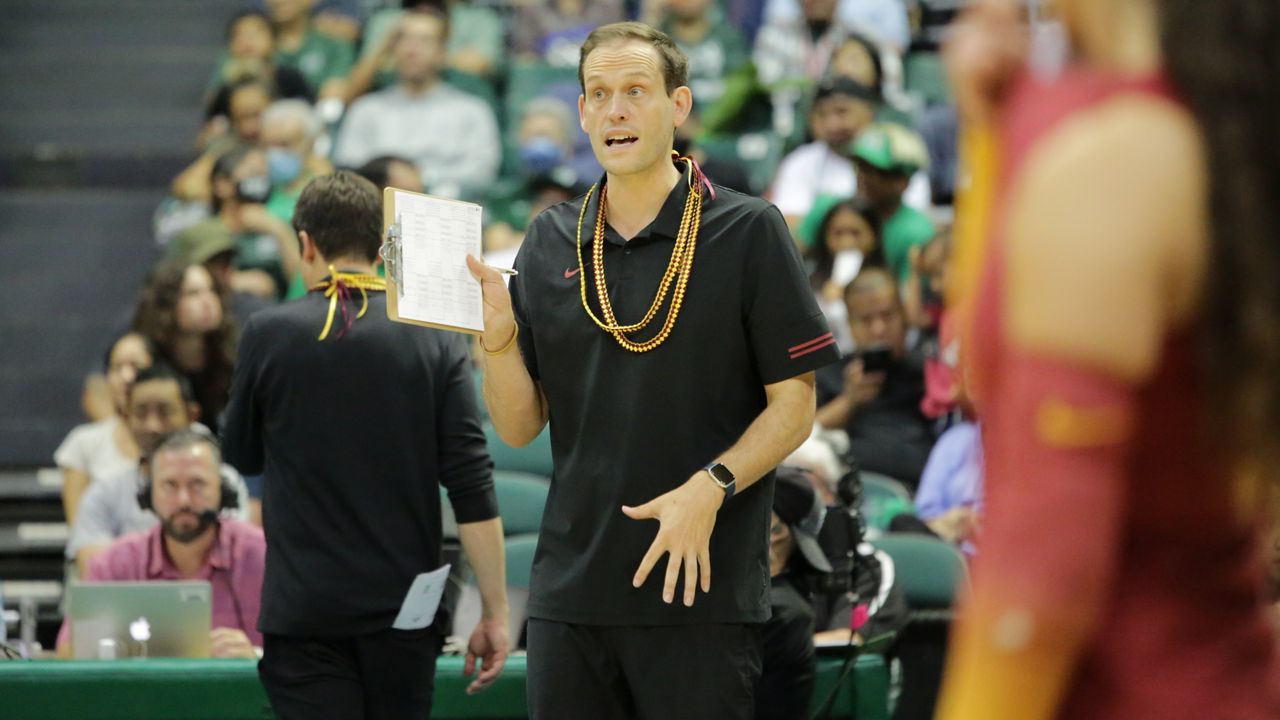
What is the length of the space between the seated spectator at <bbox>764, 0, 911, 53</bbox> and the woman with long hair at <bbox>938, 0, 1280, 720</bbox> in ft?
28.9

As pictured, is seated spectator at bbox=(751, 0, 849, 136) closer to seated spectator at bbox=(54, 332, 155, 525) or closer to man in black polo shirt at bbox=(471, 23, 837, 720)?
seated spectator at bbox=(54, 332, 155, 525)

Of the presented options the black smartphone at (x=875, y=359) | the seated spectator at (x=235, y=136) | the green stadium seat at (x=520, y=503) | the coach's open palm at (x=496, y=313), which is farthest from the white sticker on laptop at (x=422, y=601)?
the seated spectator at (x=235, y=136)

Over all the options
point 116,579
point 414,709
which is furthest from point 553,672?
point 116,579

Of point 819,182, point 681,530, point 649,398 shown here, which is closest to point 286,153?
point 819,182

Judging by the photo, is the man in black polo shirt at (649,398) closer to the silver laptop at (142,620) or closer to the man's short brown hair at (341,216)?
the man's short brown hair at (341,216)

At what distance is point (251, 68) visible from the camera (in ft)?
32.1

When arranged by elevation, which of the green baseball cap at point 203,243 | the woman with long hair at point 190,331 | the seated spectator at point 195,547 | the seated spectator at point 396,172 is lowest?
the seated spectator at point 195,547

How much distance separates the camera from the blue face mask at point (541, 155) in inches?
345

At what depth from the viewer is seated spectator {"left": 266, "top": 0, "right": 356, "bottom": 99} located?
34.8ft

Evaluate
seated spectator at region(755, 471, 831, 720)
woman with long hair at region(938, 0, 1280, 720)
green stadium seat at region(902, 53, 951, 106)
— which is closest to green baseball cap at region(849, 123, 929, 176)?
green stadium seat at region(902, 53, 951, 106)

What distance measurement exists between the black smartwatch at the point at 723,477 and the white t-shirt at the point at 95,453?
172 inches

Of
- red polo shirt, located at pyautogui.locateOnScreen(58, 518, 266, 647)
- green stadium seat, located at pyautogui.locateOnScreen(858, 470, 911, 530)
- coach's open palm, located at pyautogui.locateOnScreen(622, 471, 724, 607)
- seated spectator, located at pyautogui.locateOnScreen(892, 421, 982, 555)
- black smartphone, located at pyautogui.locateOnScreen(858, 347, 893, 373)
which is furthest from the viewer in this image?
black smartphone, located at pyautogui.locateOnScreen(858, 347, 893, 373)

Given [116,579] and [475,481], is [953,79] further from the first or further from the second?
[116,579]

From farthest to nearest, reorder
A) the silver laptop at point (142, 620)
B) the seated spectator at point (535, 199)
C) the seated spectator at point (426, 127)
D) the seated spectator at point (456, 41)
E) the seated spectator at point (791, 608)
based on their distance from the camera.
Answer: the seated spectator at point (456, 41)
the seated spectator at point (426, 127)
the seated spectator at point (535, 199)
the silver laptop at point (142, 620)
the seated spectator at point (791, 608)
